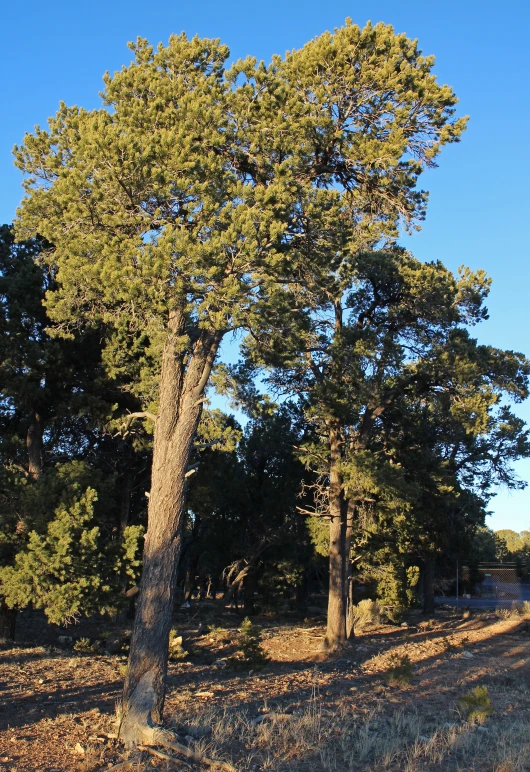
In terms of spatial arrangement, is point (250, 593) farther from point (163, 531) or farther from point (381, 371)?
point (163, 531)

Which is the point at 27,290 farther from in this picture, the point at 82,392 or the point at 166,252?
the point at 166,252

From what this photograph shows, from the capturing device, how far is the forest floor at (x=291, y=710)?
6.88 metres

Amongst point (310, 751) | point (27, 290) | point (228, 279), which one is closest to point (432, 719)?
point (310, 751)

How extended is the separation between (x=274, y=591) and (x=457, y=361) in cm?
1931

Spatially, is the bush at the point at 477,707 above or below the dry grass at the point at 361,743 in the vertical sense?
above

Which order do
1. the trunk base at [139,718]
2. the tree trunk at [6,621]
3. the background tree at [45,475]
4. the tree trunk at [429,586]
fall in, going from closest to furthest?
the trunk base at [139,718]
the background tree at [45,475]
the tree trunk at [6,621]
the tree trunk at [429,586]

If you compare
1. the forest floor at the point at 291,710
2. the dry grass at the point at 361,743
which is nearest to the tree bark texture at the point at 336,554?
the forest floor at the point at 291,710

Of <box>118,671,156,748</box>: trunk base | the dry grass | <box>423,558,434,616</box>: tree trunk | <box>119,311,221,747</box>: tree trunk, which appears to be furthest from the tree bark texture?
<box>423,558,434,616</box>: tree trunk

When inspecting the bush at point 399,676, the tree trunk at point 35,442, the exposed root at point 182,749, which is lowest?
the bush at point 399,676

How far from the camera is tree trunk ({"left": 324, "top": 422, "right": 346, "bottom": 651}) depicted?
17.2 meters

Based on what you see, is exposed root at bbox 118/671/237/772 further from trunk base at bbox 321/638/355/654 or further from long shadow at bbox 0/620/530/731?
trunk base at bbox 321/638/355/654

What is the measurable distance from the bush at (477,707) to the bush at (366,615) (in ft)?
49.3

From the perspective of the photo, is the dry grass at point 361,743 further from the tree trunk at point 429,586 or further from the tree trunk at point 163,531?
the tree trunk at point 429,586

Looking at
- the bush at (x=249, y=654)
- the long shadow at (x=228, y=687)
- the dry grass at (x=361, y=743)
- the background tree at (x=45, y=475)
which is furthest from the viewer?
the background tree at (x=45, y=475)
